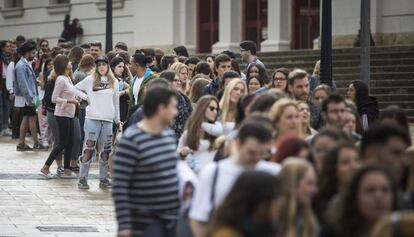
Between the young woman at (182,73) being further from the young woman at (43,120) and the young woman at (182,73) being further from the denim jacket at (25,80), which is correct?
the denim jacket at (25,80)

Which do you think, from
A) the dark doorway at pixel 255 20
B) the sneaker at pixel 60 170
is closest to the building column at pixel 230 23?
the dark doorway at pixel 255 20

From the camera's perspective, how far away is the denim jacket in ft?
77.6

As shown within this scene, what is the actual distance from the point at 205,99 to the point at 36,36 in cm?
3380

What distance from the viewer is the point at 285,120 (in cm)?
941

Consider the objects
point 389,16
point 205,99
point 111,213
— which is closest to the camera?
point 205,99

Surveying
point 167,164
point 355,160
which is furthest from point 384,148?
point 167,164

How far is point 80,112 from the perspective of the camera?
790 inches

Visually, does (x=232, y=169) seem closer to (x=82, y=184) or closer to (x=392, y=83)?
(x=82, y=184)

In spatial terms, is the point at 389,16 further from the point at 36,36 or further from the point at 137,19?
the point at 36,36

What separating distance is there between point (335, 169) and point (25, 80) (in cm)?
1666

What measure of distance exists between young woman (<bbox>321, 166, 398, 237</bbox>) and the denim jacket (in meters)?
17.2

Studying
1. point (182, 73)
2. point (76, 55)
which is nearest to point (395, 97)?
point (76, 55)

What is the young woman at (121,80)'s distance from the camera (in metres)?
18.9

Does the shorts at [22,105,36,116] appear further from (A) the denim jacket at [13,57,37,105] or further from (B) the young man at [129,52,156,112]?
(B) the young man at [129,52,156,112]
